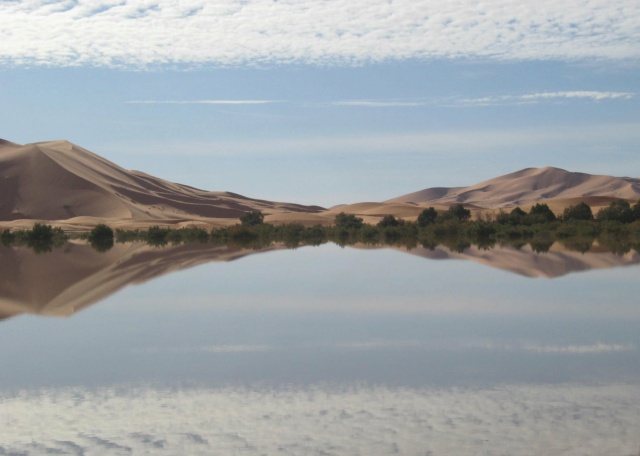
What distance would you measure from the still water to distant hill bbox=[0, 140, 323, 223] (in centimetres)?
7557

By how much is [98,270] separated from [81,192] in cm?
8254

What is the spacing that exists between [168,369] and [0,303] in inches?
308

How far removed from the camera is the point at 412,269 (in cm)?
2398

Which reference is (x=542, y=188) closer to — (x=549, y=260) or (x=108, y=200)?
(x=108, y=200)

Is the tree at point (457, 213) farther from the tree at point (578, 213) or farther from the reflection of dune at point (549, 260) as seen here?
the reflection of dune at point (549, 260)

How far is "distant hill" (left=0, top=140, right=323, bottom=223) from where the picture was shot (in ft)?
327

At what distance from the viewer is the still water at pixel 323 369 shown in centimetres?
644

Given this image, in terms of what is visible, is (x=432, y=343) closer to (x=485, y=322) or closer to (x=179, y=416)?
(x=485, y=322)

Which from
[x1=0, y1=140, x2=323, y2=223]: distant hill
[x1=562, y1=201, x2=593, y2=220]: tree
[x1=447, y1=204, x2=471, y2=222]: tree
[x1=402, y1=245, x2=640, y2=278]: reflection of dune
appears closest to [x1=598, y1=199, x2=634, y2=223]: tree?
[x1=562, y1=201, x2=593, y2=220]: tree

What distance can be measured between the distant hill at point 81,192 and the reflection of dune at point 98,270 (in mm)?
60528

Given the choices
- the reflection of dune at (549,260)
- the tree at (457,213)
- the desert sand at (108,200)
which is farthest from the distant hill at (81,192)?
the reflection of dune at (549,260)

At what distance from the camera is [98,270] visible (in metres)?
24.4

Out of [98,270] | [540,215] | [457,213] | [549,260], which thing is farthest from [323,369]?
[457,213]

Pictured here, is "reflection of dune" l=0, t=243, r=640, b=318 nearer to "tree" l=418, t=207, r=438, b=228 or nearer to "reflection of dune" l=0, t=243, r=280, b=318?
"reflection of dune" l=0, t=243, r=280, b=318
